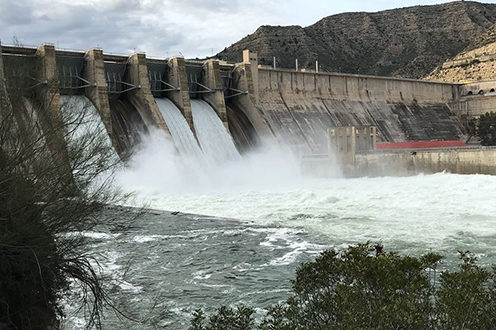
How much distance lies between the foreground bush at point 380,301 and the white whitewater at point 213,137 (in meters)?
24.1

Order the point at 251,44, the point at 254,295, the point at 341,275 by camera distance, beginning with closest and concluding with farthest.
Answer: the point at 341,275 < the point at 254,295 < the point at 251,44

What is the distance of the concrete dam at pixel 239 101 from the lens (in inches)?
1086

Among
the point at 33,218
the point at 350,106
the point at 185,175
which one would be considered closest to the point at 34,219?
the point at 33,218

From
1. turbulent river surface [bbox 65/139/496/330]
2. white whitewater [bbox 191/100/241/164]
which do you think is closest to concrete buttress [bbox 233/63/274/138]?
white whitewater [bbox 191/100/241/164]

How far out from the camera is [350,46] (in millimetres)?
98250

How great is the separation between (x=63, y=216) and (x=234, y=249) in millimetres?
7018

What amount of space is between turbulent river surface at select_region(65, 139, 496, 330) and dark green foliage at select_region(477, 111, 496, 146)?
17644mm

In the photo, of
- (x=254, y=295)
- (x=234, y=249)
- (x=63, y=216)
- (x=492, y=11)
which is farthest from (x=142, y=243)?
(x=492, y=11)

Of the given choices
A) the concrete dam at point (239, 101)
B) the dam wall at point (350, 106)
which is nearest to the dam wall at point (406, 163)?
the concrete dam at point (239, 101)

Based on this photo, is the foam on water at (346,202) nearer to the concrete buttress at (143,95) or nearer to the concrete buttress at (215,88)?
the concrete buttress at (143,95)

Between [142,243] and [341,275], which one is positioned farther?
[142,243]

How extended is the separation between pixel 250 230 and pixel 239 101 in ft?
66.5

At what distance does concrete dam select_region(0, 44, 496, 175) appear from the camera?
1086 inches

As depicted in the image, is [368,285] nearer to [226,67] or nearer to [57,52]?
[57,52]
